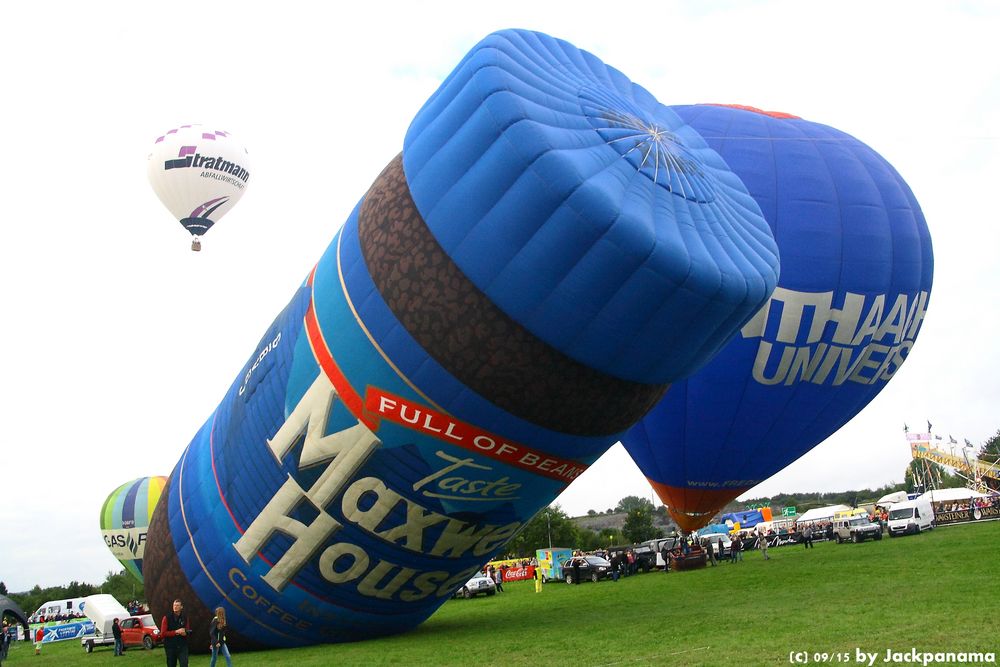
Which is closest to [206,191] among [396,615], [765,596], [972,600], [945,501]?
[396,615]

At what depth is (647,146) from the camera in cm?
1023

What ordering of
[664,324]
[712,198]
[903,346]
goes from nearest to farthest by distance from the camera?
[664,324]
[712,198]
[903,346]

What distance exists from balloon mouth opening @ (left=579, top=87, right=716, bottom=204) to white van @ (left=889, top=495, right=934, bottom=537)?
25.3 metres

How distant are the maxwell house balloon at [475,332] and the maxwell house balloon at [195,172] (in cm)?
1758

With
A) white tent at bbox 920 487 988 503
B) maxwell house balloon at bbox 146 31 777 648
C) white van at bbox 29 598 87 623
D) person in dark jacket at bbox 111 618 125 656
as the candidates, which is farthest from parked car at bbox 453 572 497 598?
white van at bbox 29 598 87 623

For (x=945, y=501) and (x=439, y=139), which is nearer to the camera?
(x=439, y=139)

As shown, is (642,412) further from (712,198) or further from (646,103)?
(646,103)

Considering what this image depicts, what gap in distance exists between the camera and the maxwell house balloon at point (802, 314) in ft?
59.9

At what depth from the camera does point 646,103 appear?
39.1ft

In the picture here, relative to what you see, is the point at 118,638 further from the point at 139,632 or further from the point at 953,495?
the point at 953,495

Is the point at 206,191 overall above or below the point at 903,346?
above

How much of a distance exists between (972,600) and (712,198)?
5636 mm

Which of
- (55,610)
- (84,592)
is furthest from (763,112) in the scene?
(84,592)

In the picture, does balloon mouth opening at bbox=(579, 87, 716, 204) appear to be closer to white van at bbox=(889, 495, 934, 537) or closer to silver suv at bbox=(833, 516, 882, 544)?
silver suv at bbox=(833, 516, 882, 544)
